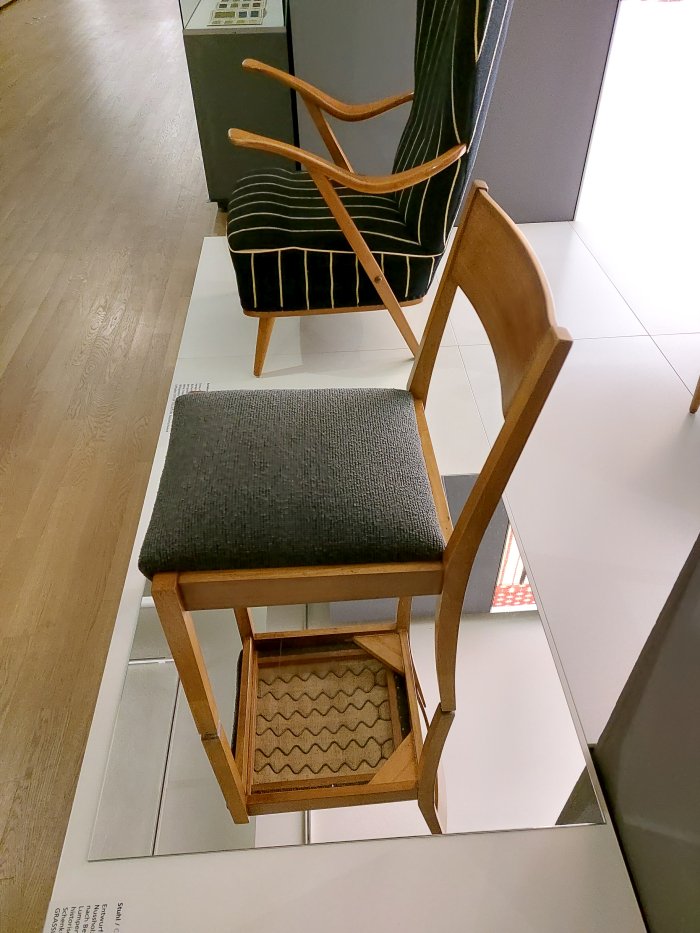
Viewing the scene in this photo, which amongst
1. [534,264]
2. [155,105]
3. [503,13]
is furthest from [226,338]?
[155,105]

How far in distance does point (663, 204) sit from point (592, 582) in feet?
5.94

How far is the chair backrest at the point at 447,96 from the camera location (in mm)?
1706

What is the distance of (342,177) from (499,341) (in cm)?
91

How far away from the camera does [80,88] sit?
457cm

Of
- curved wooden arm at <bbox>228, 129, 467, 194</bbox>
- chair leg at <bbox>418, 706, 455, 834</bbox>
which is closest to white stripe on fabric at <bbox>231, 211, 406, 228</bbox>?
curved wooden arm at <bbox>228, 129, 467, 194</bbox>

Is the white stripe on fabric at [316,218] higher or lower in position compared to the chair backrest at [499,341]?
lower

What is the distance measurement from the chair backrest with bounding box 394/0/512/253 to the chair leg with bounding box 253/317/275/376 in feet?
1.61

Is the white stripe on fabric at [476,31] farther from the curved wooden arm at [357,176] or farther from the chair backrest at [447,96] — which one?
the curved wooden arm at [357,176]

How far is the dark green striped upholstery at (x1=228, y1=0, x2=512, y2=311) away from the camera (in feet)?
5.95

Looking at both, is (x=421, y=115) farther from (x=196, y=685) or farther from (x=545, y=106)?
(x=196, y=685)

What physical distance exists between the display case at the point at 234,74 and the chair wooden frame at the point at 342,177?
788 mm

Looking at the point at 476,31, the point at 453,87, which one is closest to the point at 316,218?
the point at 453,87

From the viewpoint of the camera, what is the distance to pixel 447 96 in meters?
1.82

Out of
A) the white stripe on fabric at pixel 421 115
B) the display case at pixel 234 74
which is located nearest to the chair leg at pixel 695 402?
the white stripe on fabric at pixel 421 115
